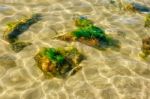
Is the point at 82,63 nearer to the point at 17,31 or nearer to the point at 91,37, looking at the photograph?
the point at 91,37

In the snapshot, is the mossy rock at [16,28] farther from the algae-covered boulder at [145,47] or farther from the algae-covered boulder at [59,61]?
the algae-covered boulder at [145,47]

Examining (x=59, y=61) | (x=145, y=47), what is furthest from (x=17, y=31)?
→ (x=145, y=47)

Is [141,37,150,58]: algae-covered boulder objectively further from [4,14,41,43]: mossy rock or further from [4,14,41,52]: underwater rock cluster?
[4,14,41,43]: mossy rock

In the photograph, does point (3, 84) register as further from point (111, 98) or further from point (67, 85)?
point (111, 98)

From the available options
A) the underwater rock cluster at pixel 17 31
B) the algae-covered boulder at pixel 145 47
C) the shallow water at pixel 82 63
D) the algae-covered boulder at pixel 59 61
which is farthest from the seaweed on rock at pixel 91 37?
the underwater rock cluster at pixel 17 31

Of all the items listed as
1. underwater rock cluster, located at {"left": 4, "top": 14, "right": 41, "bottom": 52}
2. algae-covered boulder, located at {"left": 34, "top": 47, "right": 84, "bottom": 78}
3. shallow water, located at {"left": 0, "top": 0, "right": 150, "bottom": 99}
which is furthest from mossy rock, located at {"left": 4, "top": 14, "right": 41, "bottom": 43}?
algae-covered boulder, located at {"left": 34, "top": 47, "right": 84, "bottom": 78}

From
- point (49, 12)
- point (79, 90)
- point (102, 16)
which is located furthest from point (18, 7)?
point (79, 90)
